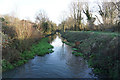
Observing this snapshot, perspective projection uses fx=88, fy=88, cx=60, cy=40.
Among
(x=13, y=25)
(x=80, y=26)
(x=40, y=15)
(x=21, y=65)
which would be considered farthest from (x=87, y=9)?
(x=21, y=65)

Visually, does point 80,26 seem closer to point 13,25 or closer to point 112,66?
point 13,25

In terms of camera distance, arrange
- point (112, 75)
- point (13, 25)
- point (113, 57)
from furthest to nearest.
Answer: point (13, 25) → point (113, 57) → point (112, 75)

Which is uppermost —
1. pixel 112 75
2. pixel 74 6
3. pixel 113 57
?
pixel 74 6

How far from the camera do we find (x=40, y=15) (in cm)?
3734

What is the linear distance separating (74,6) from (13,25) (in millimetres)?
26841

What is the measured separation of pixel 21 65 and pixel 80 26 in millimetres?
24259

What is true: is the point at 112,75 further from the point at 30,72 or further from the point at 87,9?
the point at 87,9

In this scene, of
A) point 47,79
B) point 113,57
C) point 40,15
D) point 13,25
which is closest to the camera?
point 113,57

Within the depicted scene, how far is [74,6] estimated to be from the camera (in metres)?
31.3

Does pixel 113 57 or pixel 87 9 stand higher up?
pixel 87 9

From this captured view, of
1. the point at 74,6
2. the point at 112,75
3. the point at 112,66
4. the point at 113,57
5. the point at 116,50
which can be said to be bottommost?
the point at 112,75

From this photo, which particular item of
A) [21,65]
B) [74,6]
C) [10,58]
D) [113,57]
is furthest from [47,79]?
[74,6]

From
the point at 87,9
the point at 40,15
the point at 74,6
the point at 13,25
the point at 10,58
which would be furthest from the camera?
the point at 40,15

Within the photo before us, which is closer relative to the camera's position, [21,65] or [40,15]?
[21,65]
